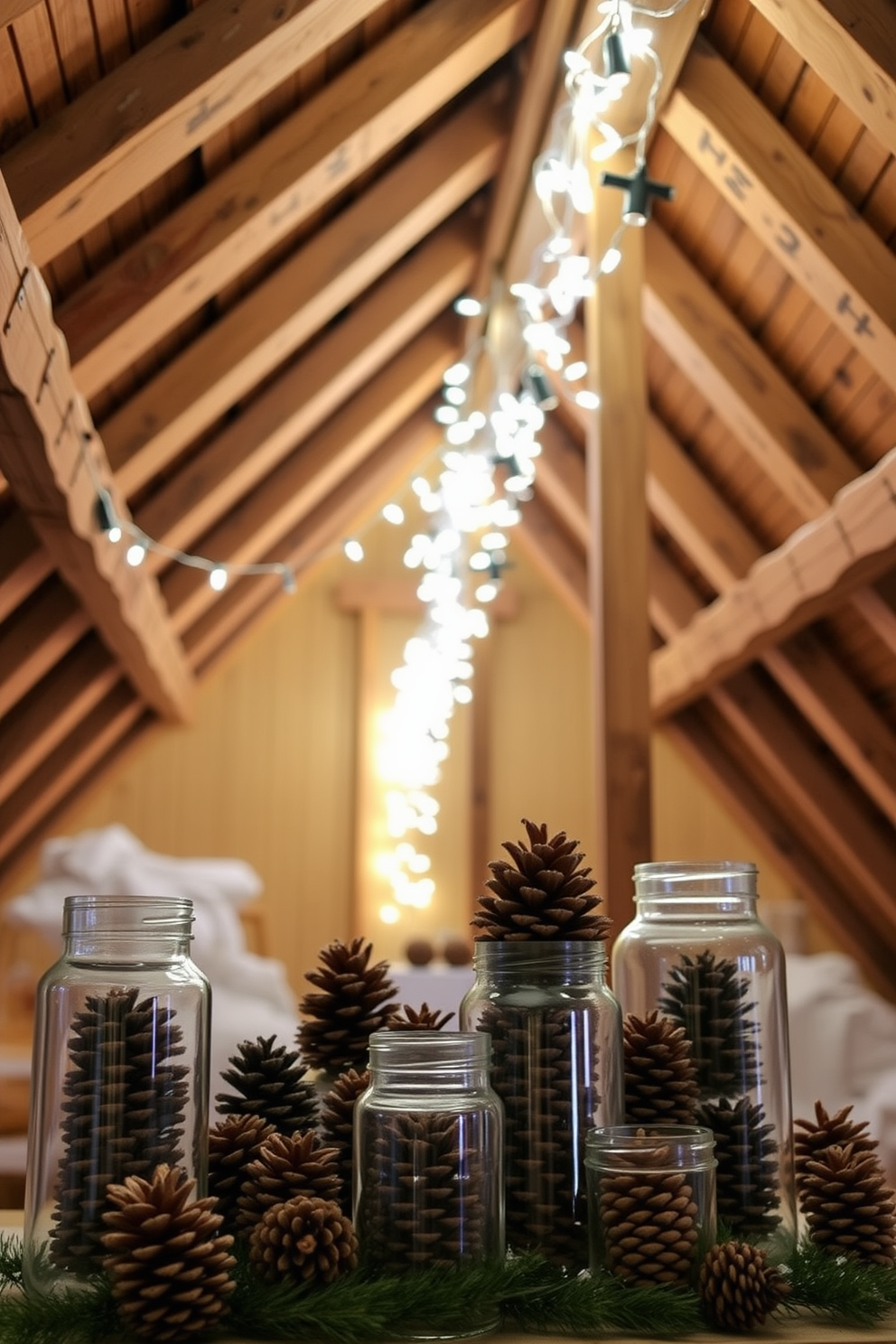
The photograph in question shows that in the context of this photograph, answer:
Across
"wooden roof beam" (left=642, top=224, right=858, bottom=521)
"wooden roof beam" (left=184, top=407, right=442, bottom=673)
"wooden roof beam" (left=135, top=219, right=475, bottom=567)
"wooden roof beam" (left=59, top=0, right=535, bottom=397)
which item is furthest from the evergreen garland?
"wooden roof beam" (left=184, top=407, right=442, bottom=673)

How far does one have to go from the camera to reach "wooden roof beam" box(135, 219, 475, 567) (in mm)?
3717

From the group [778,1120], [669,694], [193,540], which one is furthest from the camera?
[669,694]

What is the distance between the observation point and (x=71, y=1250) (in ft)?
2.67

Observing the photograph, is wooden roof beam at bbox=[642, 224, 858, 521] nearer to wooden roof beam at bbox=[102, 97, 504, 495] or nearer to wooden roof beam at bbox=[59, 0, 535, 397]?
wooden roof beam at bbox=[102, 97, 504, 495]

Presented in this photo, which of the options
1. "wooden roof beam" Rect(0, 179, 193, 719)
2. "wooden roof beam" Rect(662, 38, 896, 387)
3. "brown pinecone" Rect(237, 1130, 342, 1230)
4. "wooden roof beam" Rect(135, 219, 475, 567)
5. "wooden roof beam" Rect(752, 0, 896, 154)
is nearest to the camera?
"brown pinecone" Rect(237, 1130, 342, 1230)

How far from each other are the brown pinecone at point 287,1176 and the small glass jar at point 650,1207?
0.18 meters

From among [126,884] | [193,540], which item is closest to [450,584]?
[193,540]

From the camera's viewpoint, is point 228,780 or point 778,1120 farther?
point 228,780

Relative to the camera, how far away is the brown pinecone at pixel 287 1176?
2.78 feet

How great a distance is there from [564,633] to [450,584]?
231 centimetres

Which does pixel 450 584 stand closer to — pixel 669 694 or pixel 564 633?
pixel 669 694

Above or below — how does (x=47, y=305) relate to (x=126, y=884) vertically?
above

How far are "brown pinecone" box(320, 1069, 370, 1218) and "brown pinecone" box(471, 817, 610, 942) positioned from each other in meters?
0.15

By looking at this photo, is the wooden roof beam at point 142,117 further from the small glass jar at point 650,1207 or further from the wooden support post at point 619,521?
the small glass jar at point 650,1207
